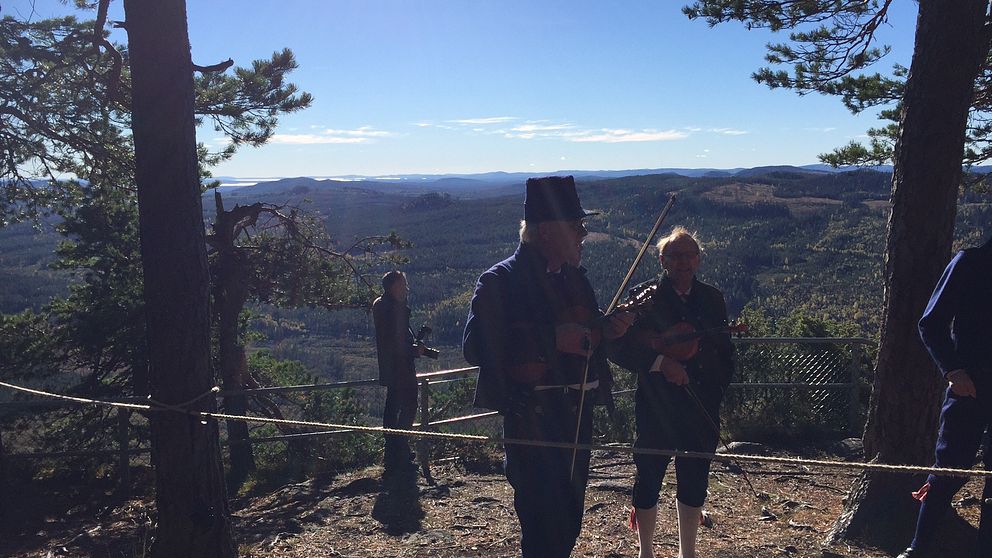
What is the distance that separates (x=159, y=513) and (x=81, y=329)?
653cm

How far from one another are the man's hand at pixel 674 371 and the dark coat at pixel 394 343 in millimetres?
3309

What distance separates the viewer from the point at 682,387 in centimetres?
325

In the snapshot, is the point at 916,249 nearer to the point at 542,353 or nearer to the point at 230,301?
the point at 542,353

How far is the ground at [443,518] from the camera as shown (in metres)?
4.25

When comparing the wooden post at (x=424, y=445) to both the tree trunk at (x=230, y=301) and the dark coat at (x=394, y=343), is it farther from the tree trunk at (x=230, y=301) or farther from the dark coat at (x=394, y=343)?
the tree trunk at (x=230, y=301)

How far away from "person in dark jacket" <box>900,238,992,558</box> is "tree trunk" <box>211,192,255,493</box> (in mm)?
7456

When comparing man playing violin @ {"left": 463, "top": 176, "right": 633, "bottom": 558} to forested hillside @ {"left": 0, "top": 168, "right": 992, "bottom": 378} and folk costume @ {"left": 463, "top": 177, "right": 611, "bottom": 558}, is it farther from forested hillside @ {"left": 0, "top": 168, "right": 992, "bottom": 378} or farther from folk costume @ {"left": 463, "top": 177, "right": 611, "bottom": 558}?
forested hillside @ {"left": 0, "top": 168, "right": 992, "bottom": 378}

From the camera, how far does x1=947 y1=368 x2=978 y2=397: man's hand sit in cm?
284

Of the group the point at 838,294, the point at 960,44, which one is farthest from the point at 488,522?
the point at 838,294

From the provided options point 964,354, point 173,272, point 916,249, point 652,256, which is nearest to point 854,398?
point 916,249

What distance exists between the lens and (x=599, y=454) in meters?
6.65

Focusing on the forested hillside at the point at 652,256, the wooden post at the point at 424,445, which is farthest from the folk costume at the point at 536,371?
the forested hillside at the point at 652,256

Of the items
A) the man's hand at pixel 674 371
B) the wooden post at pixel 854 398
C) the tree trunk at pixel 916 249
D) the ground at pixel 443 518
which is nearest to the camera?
the man's hand at pixel 674 371

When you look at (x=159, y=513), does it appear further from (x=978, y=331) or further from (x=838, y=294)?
(x=838, y=294)
